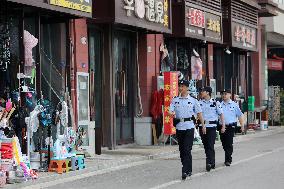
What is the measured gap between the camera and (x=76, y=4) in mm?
15781

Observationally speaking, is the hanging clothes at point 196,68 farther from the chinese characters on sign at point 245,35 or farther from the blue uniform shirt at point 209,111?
the blue uniform shirt at point 209,111

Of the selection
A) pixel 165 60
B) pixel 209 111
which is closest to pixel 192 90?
pixel 165 60

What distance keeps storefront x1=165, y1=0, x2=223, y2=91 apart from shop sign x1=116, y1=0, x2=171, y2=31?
1.69 metres

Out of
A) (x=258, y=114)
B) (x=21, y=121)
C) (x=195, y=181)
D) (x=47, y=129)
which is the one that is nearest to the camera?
(x=195, y=181)

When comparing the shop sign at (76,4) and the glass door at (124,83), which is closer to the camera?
the shop sign at (76,4)

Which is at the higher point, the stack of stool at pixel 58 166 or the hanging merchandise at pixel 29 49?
the hanging merchandise at pixel 29 49

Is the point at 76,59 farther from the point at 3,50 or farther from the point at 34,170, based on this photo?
the point at 34,170

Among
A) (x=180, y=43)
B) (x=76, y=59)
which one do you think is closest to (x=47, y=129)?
(x=76, y=59)

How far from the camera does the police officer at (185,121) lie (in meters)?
13.5

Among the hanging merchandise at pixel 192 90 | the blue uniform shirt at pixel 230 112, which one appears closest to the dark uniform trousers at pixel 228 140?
the blue uniform shirt at pixel 230 112

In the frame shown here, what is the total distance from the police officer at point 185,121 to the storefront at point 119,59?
15.9 feet

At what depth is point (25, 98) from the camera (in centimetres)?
1489

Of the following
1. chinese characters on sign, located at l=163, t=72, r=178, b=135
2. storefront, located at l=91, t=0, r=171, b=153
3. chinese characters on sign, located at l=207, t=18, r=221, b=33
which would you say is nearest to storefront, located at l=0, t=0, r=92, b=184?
storefront, located at l=91, t=0, r=171, b=153

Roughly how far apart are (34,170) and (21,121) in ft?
3.68
